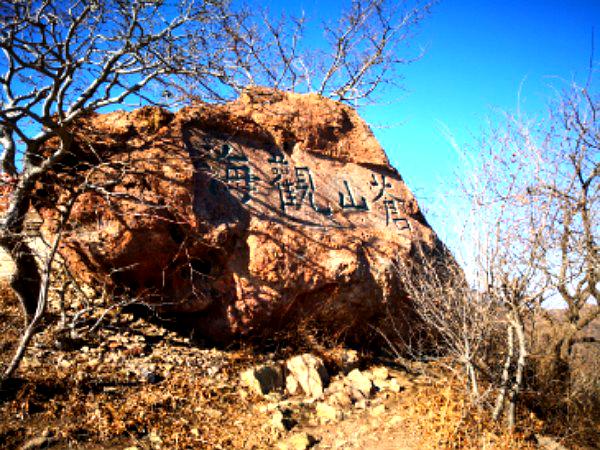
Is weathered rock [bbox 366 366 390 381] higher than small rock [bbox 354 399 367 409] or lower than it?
higher

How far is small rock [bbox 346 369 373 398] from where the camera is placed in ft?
15.3

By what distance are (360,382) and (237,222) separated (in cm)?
224

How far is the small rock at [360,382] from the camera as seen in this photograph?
466cm

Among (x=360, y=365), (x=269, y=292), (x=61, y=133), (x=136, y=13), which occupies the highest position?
(x=136, y=13)

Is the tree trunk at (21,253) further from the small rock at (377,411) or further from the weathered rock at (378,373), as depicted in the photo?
the weathered rock at (378,373)

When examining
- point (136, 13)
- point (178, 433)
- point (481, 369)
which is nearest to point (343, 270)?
point (481, 369)

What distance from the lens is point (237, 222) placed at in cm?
484

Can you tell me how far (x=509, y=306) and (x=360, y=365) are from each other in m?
2.03

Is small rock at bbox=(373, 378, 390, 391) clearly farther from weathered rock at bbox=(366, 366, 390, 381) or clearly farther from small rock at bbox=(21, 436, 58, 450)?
small rock at bbox=(21, 436, 58, 450)

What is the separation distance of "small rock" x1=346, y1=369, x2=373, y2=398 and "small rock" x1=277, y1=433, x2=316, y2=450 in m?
1.05

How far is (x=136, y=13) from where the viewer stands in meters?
4.31

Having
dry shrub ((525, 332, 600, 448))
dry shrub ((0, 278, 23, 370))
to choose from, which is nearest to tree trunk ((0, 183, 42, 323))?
dry shrub ((0, 278, 23, 370))

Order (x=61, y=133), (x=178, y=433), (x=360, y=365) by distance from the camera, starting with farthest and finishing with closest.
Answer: (x=360, y=365), (x=61, y=133), (x=178, y=433)

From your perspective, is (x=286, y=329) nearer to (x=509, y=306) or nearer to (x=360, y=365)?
(x=360, y=365)
